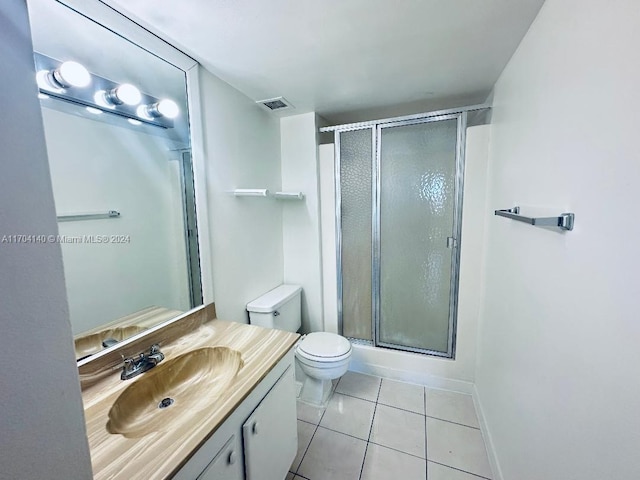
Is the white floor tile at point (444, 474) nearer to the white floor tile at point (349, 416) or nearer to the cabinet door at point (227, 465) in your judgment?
the white floor tile at point (349, 416)

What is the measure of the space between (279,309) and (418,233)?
4.13 ft

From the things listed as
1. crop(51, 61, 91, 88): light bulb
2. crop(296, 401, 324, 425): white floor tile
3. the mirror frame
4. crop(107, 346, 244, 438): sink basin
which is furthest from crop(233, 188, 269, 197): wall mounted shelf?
crop(296, 401, 324, 425): white floor tile

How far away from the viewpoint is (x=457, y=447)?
63.8 inches

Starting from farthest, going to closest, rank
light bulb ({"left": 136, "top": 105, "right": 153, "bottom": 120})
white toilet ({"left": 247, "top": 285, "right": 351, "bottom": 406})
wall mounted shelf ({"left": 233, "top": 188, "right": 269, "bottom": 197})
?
white toilet ({"left": 247, "top": 285, "right": 351, "bottom": 406}), wall mounted shelf ({"left": 233, "top": 188, "right": 269, "bottom": 197}), light bulb ({"left": 136, "top": 105, "right": 153, "bottom": 120})

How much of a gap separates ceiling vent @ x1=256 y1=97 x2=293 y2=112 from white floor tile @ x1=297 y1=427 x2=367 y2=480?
2.34m

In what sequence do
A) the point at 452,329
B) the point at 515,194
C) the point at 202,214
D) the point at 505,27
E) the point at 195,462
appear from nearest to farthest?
the point at 195,462
the point at 505,27
the point at 515,194
the point at 202,214
the point at 452,329

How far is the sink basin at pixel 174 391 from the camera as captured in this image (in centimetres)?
95

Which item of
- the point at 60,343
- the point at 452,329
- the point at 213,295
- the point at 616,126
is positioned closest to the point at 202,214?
the point at 213,295

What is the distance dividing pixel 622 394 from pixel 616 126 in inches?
25.8

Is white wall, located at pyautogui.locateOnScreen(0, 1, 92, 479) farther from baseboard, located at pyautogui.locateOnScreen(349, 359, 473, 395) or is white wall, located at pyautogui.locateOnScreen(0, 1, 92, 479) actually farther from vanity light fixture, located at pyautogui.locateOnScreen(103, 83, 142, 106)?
baseboard, located at pyautogui.locateOnScreen(349, 359, 473, 395)

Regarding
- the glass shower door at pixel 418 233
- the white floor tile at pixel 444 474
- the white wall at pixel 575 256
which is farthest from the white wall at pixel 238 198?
the white wall at pixel 575 256

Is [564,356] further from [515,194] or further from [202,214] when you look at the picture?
[202,214]

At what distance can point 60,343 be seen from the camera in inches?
17.9

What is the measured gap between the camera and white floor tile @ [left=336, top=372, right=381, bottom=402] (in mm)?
2088
